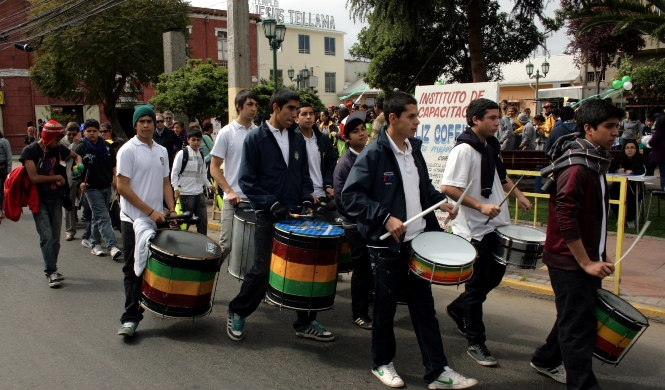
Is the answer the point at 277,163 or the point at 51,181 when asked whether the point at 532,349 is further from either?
the point at 51,181

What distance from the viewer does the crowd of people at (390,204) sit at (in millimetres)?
3715

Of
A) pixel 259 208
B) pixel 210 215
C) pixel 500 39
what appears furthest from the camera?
pixel 500 39

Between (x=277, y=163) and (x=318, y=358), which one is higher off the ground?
(x=277, y=163)

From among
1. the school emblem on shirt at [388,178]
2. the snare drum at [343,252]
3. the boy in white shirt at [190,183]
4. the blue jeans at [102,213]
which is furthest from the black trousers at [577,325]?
the blue jeans at [102,213]

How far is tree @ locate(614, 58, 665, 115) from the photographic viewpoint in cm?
2611

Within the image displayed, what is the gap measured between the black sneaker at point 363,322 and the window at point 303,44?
5349 cm

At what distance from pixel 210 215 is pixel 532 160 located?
7.13 metres

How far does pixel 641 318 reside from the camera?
372cm

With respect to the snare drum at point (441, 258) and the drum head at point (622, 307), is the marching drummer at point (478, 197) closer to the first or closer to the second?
the snare drum at point (441, 258)

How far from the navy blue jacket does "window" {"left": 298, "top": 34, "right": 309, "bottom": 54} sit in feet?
176

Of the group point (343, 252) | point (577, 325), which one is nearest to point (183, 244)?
point (343, 252)

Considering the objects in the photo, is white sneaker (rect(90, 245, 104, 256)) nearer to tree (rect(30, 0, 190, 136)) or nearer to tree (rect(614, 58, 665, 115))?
tree (rect(30, 0, 190, 136))

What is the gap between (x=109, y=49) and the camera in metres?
30.8

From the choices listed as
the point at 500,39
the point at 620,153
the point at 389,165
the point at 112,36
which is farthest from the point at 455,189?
the point at 112,36
